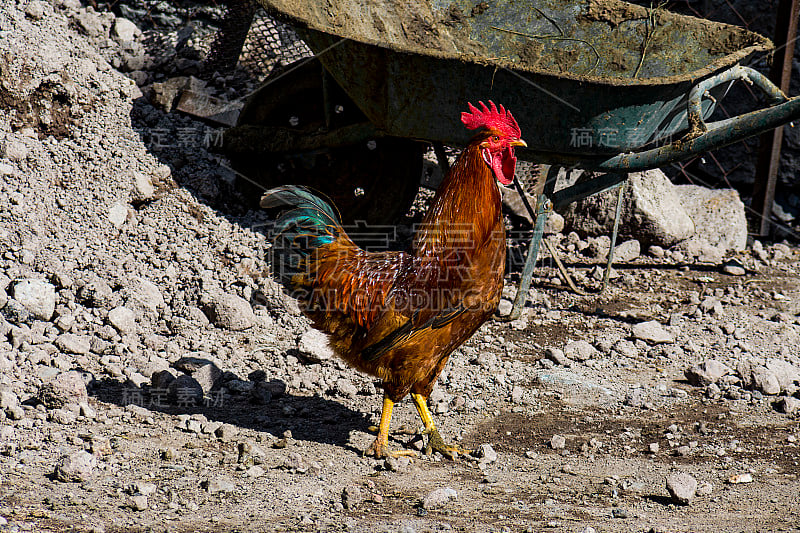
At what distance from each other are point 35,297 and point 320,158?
230cm

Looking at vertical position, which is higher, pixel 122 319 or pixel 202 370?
pixel 122 319

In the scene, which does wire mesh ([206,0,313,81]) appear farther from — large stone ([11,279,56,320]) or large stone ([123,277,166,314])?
large stone ([11,279,56,320])

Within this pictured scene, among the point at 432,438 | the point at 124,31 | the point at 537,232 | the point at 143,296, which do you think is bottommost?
the point at 432,438

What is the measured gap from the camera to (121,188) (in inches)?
199

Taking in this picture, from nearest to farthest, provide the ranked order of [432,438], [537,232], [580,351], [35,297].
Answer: [432,438] < [35,297] < [580,351] < [537,232]

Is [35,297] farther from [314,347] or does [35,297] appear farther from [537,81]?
[537,81]

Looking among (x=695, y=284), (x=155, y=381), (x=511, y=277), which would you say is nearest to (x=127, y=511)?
(x=155, y=381)

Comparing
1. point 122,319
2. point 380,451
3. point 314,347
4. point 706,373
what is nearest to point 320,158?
point 314,347

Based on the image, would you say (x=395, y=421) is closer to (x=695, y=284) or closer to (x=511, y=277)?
(x=511, y=277)

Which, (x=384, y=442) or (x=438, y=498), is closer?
(x=438, y=498)

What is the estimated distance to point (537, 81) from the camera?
161 inches

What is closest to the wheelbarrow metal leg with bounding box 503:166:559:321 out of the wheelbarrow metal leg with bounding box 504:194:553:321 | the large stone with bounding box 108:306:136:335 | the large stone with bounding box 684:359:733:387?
the wheelbarrow metal leg with bounding box 504:194:553:321

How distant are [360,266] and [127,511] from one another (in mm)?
1396

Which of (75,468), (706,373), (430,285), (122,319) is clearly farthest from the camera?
(706,373)
